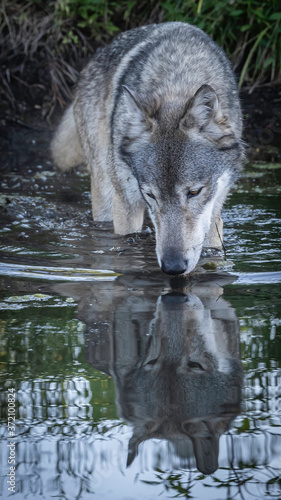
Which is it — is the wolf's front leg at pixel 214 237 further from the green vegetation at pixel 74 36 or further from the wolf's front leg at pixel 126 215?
the green vegetation at pixel 74 36

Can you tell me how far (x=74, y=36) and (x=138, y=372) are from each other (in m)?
8.03

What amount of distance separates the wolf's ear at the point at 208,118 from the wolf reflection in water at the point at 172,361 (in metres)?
0.99

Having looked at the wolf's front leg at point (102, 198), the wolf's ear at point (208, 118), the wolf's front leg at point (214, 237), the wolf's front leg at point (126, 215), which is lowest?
the wolf's front leg at point (214, 237)

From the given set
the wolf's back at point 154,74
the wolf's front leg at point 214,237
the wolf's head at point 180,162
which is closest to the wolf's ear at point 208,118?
the wolf's head at point 180,162

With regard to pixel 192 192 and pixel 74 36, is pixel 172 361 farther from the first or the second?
pixel 74 36

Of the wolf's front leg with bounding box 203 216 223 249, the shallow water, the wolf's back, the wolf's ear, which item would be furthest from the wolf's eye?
the wolf's front leg with bounding box 203 216 223 249

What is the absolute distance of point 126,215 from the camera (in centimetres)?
516

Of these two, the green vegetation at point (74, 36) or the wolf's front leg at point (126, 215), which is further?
the green vegetation at point (74, 36)

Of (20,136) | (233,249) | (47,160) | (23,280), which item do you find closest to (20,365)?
(23,280)

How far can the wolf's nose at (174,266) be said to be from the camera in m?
3.85

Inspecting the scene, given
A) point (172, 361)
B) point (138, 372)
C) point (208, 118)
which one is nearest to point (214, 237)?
point (208, 118)

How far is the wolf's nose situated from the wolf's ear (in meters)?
0.86

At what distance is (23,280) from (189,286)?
3.11ft

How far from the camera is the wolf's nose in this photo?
3848 millimetres
